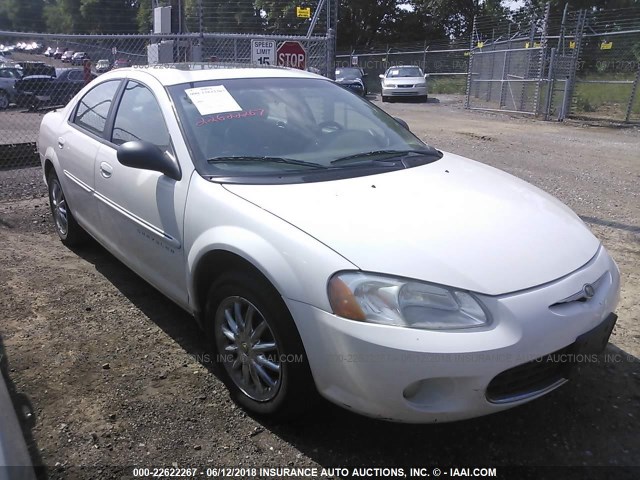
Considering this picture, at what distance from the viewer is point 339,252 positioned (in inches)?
87.0

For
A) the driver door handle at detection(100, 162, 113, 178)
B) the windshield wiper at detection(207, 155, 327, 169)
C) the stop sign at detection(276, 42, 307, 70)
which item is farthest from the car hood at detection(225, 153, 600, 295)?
the stop sign at detection(276, 42, 307, 70)

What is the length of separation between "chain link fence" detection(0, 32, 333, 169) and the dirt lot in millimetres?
2051

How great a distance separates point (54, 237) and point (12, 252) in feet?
1.59

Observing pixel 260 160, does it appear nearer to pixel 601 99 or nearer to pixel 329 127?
pixel 329 127

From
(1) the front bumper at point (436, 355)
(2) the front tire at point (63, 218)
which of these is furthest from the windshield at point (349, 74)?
(1) the front bumper at point (436, 355)

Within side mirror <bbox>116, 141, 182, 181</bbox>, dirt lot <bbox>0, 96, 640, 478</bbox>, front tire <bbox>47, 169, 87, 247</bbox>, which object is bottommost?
dirt lot <bbox>0, 96, 640, 478</bbox>

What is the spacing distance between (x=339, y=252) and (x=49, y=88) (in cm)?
1473

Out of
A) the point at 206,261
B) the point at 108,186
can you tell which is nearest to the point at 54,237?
the point at 108,186

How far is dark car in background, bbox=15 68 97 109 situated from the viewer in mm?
12853

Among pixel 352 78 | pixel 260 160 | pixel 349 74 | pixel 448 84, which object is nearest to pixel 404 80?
pixel 352 78

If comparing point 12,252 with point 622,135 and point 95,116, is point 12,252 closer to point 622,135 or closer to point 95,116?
point 95,116

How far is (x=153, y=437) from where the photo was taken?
2.58 m

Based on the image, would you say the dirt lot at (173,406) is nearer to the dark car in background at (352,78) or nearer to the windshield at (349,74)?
the dark car in background at (352,78)

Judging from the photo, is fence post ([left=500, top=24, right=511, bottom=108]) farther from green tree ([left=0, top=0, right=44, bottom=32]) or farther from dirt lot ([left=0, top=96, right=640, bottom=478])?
green tree ([left=0, top=0, right=44, bottom=32])
